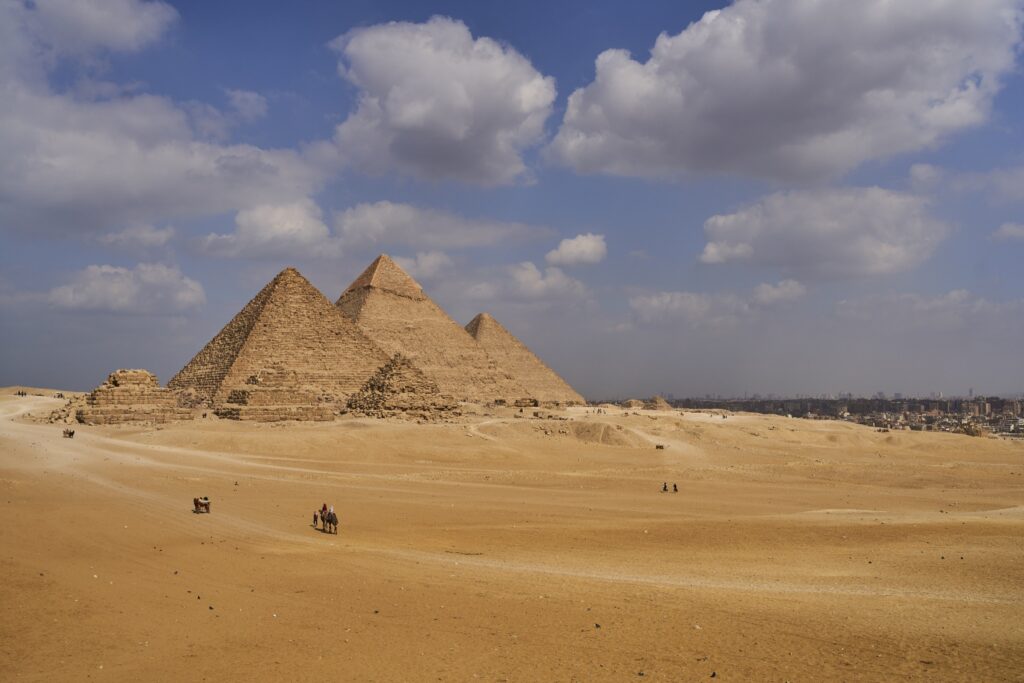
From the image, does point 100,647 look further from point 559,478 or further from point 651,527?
point 559,478

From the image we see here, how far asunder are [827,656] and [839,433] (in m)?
43.2

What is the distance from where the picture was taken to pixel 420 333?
213 ft

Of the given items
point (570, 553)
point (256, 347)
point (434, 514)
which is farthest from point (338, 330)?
point (570, 553)

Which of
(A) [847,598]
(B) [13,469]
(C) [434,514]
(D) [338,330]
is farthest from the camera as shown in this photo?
(D) [338,330]

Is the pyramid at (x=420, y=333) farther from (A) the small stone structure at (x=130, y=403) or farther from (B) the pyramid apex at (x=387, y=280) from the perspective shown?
(A) the small stone structure at (x=130, y=403)

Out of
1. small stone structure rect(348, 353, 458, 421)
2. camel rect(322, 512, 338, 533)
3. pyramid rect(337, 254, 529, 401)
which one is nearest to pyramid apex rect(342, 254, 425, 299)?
pyramid rect(337, 254, 529, 401)

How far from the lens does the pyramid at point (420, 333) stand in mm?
62344

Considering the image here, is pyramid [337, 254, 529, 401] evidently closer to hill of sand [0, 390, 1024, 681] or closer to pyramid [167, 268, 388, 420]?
pyramid [167, 268, 388, 420]

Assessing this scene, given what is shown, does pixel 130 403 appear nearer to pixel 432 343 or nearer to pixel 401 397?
pixel 401 397

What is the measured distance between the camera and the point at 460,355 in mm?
65250

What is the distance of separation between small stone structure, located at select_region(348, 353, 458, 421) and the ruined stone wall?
19.4 m

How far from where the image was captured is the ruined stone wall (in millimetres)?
62188

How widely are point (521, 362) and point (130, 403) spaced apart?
143 feet

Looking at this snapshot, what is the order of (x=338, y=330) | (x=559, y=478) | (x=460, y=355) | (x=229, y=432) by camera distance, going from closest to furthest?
1. (x=559, y=478)
2. (x=229, y=432)
3. (x=338, y=330)
4. (x=460, y=355)
